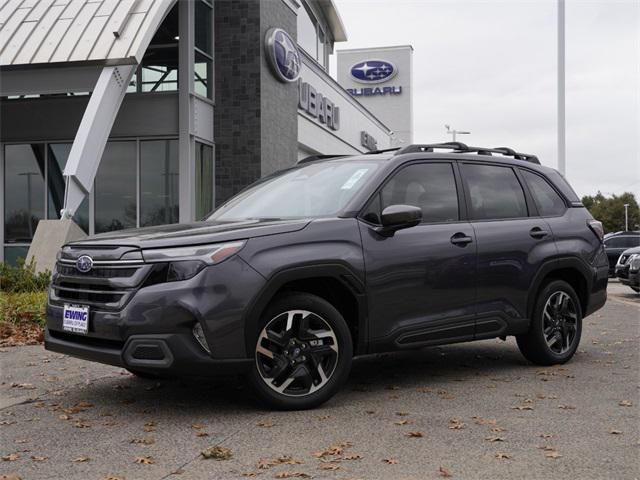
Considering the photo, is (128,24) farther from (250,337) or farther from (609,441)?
(609,441)

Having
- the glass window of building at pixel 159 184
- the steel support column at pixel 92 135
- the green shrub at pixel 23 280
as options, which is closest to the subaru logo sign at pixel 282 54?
the glass window of building at pixel 159 184

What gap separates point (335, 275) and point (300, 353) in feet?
1.92

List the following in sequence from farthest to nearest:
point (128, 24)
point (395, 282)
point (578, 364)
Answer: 1. point (128, 24)
2. point (578, 364)
3. point (395, 282)

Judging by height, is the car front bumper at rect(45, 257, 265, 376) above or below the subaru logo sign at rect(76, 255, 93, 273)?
below

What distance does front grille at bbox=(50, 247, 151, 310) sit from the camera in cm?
474

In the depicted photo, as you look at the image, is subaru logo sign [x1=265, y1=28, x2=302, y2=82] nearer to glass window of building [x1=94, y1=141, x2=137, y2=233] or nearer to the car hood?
glass window of building [x1=94, y1=141, x2=137, y2=233]

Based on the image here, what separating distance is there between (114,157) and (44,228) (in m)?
4.86

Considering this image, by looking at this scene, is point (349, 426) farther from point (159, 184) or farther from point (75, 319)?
point (159, 184)

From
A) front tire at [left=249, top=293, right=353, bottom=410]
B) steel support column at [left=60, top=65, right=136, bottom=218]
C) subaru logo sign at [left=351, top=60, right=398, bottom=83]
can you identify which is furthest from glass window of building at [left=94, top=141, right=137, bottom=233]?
subaru logo sign at [left=351, top=60, right=398, bottom=83]

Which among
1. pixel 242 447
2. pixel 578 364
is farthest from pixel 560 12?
pixel 242 447

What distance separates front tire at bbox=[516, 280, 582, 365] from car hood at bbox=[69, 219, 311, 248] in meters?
2.55

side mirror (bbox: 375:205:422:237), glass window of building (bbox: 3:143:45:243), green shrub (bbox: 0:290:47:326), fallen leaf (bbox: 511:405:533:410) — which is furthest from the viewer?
glass window of building (bbox: 3:143:45:243)

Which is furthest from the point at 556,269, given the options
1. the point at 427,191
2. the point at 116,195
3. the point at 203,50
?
→ the point at 203,50

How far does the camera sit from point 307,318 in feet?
16.6
